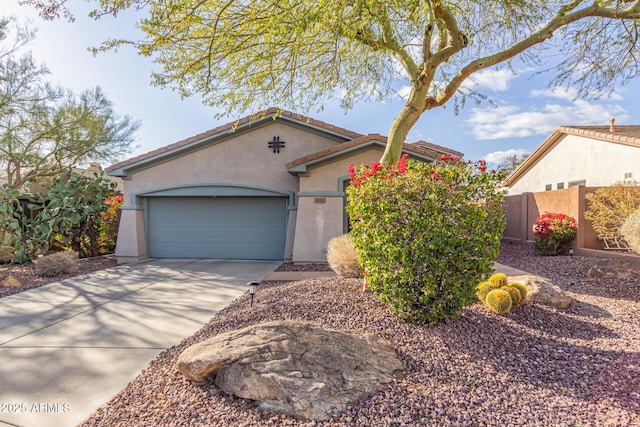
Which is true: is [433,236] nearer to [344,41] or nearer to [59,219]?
[344,41]

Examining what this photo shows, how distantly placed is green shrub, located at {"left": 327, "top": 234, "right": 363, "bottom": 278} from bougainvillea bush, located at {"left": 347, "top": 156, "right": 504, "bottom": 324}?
2377 millimetres

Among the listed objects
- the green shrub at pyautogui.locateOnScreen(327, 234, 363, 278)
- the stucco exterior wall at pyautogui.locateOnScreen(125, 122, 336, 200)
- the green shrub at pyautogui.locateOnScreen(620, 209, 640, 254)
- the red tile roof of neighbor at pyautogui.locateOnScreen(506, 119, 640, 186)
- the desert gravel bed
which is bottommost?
the desert gravel bed

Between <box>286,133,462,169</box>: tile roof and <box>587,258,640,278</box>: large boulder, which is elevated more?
<box>286,133,462,169</box>: tile roof

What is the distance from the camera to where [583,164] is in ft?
43.9

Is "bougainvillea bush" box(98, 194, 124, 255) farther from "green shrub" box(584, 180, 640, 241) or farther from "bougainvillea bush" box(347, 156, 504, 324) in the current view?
"green shrub" box(584, 180, 640, 241)

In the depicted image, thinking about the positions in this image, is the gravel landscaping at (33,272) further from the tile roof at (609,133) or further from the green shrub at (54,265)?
the tile roof at (609,133)

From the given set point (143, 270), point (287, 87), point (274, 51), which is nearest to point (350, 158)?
point (287, 87)

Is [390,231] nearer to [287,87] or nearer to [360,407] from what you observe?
[360,407]

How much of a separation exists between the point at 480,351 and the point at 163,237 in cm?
1045

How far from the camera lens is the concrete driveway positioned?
2.92 m

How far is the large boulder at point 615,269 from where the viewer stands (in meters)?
A: 6.72

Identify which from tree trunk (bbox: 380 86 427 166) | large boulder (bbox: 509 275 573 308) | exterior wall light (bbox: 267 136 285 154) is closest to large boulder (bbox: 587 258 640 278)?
large boulder (bbox: 509 275 573 308)

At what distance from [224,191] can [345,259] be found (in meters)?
5.77

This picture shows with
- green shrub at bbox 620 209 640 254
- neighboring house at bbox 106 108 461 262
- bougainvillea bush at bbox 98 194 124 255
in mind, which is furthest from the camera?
bougainvillea bush at bbox 98 194 124 255
